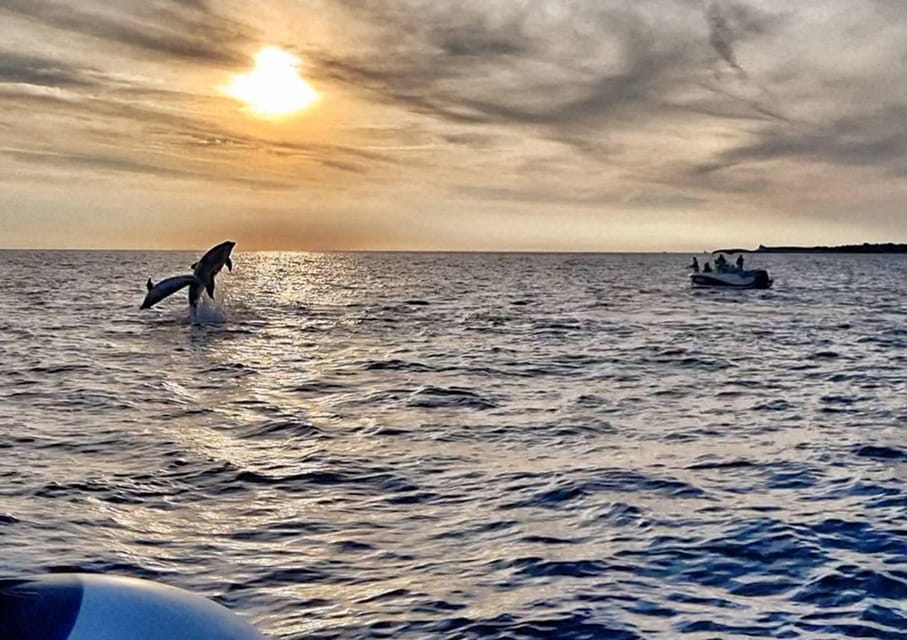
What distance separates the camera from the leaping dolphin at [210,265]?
32750mm

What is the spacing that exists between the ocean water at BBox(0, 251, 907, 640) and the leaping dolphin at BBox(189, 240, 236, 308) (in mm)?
8449

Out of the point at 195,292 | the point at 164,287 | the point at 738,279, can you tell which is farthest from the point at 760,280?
the point at 164,287

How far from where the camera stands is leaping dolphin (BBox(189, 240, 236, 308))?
3275cm

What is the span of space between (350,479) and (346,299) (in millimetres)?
49734

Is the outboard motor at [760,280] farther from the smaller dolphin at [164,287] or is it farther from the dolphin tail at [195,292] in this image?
the smaller dolphin at [164,287]

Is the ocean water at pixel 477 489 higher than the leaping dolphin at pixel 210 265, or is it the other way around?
the leaping dolphin at pixel 210 265

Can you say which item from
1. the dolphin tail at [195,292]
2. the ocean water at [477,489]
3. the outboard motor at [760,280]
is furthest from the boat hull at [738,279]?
the dolphin tail at [195,292]

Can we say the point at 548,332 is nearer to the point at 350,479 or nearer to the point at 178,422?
the point at 178,422

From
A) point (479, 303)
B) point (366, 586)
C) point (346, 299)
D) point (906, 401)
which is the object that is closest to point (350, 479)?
point (366, 586)

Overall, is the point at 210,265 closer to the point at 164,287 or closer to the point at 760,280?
the point at 164,287

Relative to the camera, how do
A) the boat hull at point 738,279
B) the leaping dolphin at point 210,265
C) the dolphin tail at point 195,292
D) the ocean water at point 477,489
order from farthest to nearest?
the boat hull at point 738,279
the dolphin tail at point 195,292
the leaping dolphin at point 210,265
the ocean water at point 477,489

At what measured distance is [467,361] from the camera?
24312 millimetres

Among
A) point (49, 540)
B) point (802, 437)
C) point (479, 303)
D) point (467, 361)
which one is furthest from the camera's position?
point (479, 303)

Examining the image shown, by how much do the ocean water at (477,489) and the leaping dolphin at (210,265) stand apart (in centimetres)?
845
